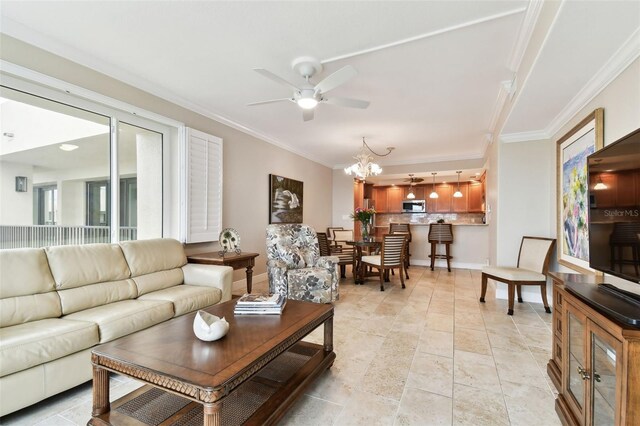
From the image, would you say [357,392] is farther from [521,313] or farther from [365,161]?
[365,161]

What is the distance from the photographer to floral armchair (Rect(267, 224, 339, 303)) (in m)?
3.69

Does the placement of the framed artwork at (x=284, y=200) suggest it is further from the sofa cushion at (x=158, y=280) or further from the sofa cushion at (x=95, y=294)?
the sofa cushion at (x=95, y=294)

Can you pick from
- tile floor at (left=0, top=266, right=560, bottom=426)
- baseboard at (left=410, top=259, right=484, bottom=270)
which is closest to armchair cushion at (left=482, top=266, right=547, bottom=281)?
tile floor at (left=0, top=266, right=560, bottom=426)

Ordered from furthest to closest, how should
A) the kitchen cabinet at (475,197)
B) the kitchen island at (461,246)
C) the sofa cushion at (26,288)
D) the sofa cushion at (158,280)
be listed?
the kitchen cabinet at (475,197), the kitchen island at (461,246), the sofa cushion at (158,280), the sofa cushion at (26,288)

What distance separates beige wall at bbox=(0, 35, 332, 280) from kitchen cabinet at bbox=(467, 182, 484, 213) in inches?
180

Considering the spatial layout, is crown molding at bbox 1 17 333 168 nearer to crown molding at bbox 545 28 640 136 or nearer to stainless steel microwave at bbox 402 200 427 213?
crown molding at bbox 545 28 640 136

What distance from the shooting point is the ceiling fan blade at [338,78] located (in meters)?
2.26

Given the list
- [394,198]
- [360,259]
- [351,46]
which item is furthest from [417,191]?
[351,46]

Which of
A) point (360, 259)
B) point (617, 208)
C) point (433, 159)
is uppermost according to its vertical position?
point (433, 159)

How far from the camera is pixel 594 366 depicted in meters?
1.33

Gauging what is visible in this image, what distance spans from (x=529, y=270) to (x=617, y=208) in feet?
8.28

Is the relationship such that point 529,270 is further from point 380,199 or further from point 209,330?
point 380,199

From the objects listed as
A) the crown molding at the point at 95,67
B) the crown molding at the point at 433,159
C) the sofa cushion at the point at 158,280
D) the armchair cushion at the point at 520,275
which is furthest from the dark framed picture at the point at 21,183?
the crown molding at the point at 433,159

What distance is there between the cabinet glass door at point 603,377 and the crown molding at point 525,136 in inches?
130
